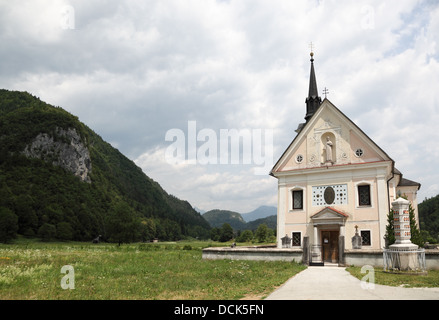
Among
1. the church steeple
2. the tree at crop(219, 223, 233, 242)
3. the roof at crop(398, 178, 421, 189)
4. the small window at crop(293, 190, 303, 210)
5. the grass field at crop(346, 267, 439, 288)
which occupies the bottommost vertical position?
the tree at crop(219, 223, 233, 242)

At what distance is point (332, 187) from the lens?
26.8 meters

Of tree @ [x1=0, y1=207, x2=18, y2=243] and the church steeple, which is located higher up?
the church steeple

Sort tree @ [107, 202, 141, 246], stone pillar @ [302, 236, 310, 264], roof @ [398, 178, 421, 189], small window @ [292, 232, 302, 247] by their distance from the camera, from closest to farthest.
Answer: stone pillar @ [302, 236, 310, 264] → small window @ [292, 232, 302, 247] → roof @ [398, 178, 421, 189] → tree @ [107, 202, 141, 246]

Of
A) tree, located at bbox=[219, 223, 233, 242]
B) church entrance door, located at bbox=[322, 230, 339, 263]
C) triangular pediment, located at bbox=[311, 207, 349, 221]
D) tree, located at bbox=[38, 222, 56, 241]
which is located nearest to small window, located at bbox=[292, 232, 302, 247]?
church entrance door, located at bbox=[322, 230, 339, 263]

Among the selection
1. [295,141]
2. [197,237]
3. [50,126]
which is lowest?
[197,237]

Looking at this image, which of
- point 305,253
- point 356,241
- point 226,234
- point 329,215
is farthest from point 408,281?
point 226,234

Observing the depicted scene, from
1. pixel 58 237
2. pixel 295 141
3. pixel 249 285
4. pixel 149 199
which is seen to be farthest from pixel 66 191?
pixel 249 285

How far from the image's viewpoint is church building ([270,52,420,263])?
2503 centimetres

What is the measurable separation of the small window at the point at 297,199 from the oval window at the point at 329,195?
2.14 meters

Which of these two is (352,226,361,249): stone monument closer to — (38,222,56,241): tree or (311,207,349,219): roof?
(311,207,349,219): roof

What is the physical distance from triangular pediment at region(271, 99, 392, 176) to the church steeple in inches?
384
